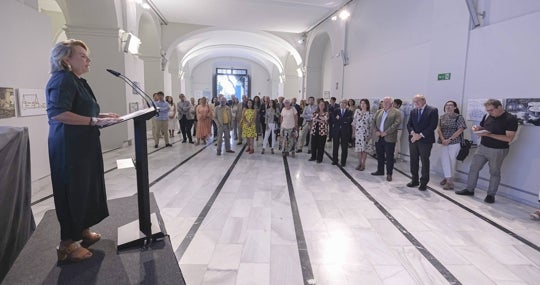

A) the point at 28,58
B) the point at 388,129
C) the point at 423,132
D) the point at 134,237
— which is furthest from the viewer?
the point at 388,129

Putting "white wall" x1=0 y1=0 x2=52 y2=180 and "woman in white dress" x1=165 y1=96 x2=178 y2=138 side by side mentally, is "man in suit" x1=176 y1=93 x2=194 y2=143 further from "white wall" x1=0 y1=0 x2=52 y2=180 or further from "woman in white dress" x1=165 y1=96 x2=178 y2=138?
"white wall" x1=0 y1=0 x2=52 y2=180

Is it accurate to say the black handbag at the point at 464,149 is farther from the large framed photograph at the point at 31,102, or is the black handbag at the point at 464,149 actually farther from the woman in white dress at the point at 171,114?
the woman in white dress at the point at 171,114

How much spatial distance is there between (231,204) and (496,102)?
3.83 meters

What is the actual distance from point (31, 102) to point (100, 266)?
3.17 m

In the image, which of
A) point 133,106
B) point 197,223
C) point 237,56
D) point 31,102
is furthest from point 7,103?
point 237,56

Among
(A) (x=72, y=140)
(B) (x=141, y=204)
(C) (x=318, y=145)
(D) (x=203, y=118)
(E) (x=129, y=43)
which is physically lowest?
(C) (x=318, y=145)

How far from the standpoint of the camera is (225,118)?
24.5ft

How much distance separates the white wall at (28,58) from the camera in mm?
3691

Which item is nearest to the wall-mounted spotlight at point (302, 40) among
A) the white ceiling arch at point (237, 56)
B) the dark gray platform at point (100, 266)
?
the white ceiling arch at point (237, 56)

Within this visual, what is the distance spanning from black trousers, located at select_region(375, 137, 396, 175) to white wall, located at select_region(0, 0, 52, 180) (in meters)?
5.50

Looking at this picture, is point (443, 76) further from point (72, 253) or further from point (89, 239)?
point (72, 253)

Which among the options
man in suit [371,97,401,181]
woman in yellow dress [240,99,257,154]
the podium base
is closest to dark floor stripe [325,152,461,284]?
man in suit [371,97,401,181]

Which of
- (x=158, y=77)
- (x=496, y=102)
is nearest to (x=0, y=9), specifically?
Answer: (x=496, y=102)

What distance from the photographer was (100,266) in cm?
227
